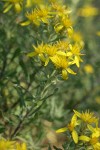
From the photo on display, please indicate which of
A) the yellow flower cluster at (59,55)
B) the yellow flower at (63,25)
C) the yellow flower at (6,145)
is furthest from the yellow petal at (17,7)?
the yellow flower at (6,145)

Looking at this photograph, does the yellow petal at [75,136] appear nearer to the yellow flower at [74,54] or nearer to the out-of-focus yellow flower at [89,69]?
the yellow flower at [74,54]

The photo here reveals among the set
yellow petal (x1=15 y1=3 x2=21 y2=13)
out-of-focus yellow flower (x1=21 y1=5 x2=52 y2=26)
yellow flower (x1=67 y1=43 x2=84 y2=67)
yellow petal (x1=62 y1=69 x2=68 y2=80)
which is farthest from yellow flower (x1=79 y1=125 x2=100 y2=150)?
yellow petal (x1=15 y1=3 x2=21 y2=13)

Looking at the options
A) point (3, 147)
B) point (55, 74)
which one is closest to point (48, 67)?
point (55, 74)

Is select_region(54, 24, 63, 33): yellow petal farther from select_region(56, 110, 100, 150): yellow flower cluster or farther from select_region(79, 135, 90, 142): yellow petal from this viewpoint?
select_region(79, 135, 90, 142): yellow petal

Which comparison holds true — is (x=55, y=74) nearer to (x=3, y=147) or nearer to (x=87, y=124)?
(x=87, y=124)

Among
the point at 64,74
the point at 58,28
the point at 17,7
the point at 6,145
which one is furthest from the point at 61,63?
the point at 17,7

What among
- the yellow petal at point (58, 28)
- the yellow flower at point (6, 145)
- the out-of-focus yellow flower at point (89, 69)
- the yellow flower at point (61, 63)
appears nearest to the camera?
the yellow flower at point (6, 145)

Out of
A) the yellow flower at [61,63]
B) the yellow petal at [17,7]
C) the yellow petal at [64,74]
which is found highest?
the yellow petal at [17,7]

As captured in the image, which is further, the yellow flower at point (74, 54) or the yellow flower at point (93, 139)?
the yellow flower at point (74, 54)

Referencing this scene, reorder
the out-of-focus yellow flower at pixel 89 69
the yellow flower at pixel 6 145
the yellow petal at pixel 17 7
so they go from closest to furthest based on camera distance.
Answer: the yellow flower at pixel 6 145 → the yellow petal at pixel 17 7 → the out-of-focus yellow flower at pixel 89 69
